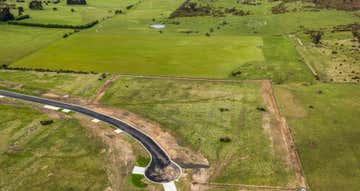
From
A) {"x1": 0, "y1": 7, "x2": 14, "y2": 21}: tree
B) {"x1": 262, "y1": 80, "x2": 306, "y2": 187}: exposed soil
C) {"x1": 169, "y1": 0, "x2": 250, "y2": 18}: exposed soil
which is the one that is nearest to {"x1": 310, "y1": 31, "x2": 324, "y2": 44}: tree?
{"x1": 169, "y1": 0, "x2": 250, "y2": 18}: exposed soil

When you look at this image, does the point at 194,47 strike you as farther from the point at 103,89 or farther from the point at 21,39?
the point at 21,39

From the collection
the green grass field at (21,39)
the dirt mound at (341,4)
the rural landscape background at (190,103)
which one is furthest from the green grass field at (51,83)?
the dirt mound at (341,4)

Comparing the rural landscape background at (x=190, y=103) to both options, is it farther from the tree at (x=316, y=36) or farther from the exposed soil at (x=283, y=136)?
the tree at (x=316, y=36)

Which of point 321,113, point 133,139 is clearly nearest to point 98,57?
point 133,139

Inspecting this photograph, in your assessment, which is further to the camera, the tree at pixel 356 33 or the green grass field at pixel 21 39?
the tree at pixel 356 33

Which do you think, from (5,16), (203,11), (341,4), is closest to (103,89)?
(5,16)

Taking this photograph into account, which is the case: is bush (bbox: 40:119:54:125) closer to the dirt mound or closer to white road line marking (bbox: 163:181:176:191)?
white road line marking (bbox: 163:181:176:191)

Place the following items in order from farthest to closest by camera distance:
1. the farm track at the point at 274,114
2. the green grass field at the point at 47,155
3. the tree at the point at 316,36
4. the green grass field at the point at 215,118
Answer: the tree at the point at 316,36 → the green grass field at the point at 215,118 → the green grass field at the point at 47,155 → the farm track at the point at 274,114

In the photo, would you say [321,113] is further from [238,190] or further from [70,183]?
[70,183]

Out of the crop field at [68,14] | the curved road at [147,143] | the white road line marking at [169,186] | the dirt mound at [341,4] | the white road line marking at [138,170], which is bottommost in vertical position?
the white road line marking at [169,186]
